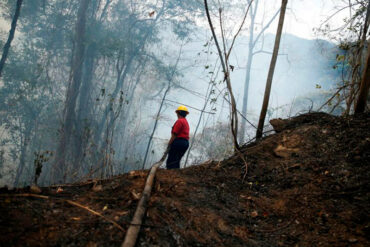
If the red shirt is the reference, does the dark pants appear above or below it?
below

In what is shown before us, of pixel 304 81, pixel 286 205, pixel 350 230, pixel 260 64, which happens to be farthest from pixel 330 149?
pixel 260 64

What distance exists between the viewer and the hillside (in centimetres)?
145

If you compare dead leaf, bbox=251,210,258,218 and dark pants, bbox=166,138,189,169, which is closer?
dead leaf, bbox=251,210,258,218

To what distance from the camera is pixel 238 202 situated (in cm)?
227

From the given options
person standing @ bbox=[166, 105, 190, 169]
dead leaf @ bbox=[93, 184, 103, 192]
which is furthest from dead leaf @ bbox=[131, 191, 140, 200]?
person standing @ bbox=[166, 105, 190, 169]

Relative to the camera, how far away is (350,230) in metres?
1.71

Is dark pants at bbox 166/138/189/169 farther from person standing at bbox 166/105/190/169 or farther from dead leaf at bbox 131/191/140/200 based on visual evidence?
dead leaf at bbox 131/191/140/200

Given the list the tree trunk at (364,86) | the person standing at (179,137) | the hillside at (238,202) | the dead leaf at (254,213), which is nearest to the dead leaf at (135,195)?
the hillside at (238,202)

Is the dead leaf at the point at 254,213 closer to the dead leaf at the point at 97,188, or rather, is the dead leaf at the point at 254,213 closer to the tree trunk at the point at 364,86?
the dead leaf at the point at 97,188

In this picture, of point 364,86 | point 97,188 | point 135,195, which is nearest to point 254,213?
point 135,195

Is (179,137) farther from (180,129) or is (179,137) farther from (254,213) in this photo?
(254,213)

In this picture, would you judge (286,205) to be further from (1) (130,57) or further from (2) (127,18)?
(2) (127,18)

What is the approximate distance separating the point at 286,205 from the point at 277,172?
58 centimetres

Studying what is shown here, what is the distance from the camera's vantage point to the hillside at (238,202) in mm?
1450
